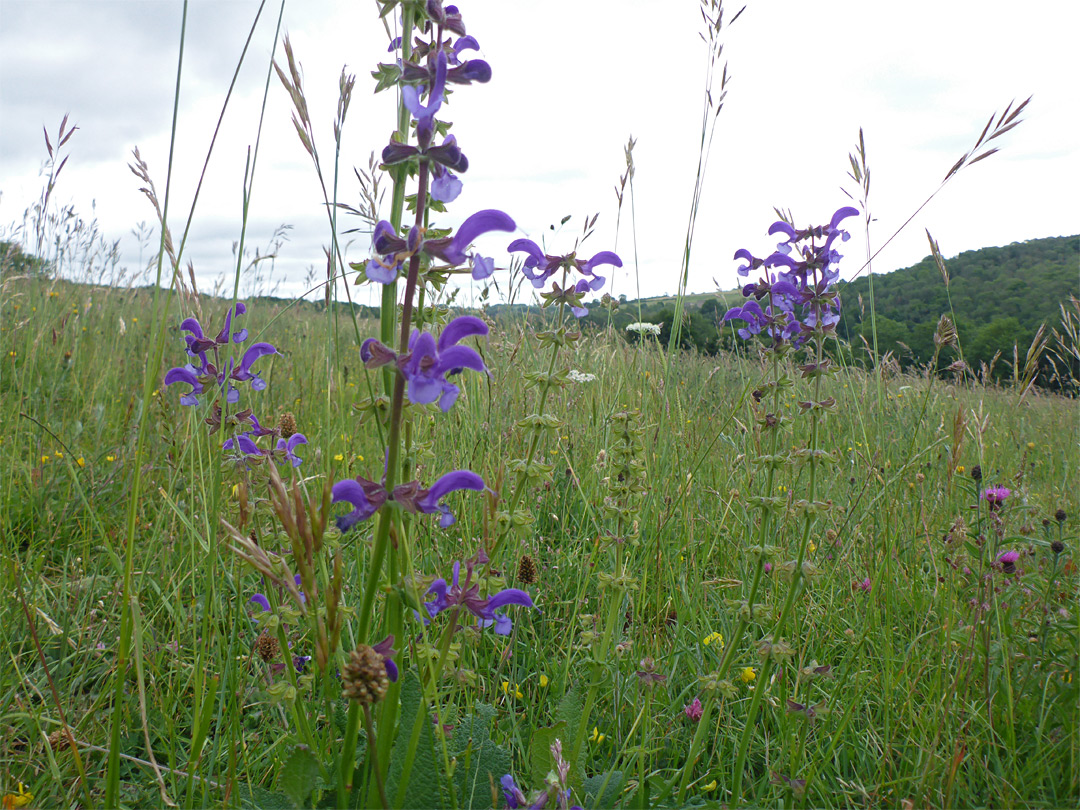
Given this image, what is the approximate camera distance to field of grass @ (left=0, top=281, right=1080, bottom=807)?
158 cm

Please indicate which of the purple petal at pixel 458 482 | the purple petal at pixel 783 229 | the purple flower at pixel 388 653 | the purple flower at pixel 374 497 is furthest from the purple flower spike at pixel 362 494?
the purple petal at pixel 783 229

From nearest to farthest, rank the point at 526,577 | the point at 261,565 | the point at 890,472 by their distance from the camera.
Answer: the point at 261,565, the point at 526,577, the point at 890,472

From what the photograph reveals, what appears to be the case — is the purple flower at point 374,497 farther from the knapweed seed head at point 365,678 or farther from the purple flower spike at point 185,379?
the purple flower spike at point 185,379

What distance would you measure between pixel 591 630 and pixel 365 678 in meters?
1.02

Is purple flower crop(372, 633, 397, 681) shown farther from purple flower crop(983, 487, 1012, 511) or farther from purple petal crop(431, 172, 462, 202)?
purple flower crop(983, 487, 1012, 511)

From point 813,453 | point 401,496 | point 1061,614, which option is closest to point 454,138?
point 401,496

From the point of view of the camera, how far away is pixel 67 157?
210 cm

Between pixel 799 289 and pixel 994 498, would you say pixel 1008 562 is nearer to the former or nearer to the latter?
pixel 994 498

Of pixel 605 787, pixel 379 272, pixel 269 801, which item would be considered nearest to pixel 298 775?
pixel 269 801

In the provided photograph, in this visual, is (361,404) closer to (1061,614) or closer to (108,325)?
(1061,614)

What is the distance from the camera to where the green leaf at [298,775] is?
1173mm

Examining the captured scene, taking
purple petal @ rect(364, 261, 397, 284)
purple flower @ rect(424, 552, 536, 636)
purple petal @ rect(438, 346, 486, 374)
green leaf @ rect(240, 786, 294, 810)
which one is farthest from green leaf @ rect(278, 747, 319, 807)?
purple petal @ rect(364, 261, 397, 284)

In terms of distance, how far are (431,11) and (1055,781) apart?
257 cm

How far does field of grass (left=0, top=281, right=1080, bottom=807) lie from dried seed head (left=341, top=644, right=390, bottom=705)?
0.73ft
